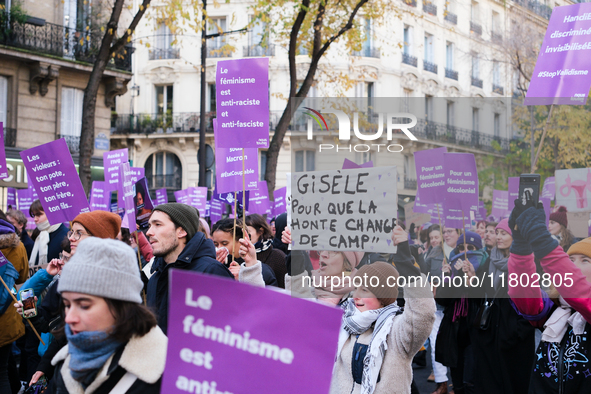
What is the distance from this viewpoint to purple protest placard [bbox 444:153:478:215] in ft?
17.4

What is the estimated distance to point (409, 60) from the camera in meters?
34.4

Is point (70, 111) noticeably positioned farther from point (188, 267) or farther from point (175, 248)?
point (188, 267)

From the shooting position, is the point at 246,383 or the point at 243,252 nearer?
the point at 246,383

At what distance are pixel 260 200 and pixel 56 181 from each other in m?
6.53

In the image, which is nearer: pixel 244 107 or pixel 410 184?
pixel 410 184

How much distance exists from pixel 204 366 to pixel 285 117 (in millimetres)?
12039

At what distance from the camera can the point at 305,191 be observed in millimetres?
4535

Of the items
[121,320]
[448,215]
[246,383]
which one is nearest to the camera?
[246,383]

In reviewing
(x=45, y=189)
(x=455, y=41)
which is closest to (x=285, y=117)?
(x=45, y=189)

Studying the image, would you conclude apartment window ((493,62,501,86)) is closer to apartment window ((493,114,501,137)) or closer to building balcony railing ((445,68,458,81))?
building balcony railing ((445,68,458,81))

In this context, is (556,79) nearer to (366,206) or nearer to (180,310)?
(366,206)

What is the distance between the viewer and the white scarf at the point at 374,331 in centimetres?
362

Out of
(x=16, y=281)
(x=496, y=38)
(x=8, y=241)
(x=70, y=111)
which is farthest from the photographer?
(x=496, y=38)

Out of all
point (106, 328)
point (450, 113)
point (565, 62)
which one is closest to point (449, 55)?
point (565, 62)
